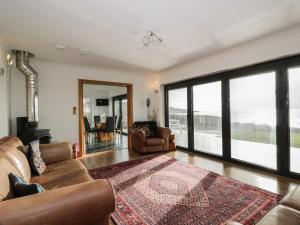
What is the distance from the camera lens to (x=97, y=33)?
262 cm

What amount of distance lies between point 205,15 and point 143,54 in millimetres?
1724

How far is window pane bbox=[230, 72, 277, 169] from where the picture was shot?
309 cm

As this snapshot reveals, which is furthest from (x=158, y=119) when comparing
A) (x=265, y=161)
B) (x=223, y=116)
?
(x=265, y=161)

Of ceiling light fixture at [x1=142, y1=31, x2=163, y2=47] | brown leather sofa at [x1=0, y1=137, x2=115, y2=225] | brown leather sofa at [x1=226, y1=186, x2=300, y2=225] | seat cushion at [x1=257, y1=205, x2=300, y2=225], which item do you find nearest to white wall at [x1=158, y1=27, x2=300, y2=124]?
ceiling light fixture at [x1=142, y1=31, x2=163, y2=47]

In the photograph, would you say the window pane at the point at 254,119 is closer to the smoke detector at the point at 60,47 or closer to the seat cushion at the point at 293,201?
the seat cushion at the point at 293,201

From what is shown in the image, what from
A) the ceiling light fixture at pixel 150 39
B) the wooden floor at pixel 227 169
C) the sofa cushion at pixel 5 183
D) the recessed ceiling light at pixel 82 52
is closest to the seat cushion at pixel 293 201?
the wooden floor at pixel 227 169

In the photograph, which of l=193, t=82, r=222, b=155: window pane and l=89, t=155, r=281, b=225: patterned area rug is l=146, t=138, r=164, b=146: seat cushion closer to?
l=193, t=82, r=222, b=155: window pane

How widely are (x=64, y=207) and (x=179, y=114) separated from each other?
14.3 feet

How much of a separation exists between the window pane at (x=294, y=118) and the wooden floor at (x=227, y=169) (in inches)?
13.0

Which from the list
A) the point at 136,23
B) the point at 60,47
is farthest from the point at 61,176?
the point at 60,47

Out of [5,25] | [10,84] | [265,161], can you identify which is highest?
[5,25]

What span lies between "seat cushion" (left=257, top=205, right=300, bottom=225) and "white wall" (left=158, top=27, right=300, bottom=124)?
2.51 metres

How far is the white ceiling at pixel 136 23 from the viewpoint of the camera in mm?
1952

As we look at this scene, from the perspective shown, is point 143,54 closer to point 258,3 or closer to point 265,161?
point 258,3
